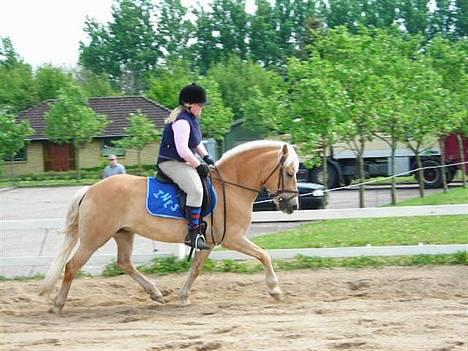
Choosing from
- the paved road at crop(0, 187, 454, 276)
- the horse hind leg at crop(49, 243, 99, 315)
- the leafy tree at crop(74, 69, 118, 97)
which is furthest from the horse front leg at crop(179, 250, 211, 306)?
the leafy tree at crop(74, 69, 118, 97)

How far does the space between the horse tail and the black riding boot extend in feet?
4.54

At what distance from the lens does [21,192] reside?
4006cm

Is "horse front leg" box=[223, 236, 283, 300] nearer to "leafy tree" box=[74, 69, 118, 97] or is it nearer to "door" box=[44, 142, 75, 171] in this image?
"door" box=[44, 142, 75, 171]

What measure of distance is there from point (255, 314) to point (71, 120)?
4044 cm

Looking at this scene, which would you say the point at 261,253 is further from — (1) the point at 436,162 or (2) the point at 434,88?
(1) the point at 436,162

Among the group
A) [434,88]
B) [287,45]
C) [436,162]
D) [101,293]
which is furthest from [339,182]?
[287,45]

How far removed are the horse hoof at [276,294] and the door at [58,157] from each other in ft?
154

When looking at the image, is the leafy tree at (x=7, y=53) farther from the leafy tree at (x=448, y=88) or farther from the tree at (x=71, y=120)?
the leafy tree at (x=448, y=88)

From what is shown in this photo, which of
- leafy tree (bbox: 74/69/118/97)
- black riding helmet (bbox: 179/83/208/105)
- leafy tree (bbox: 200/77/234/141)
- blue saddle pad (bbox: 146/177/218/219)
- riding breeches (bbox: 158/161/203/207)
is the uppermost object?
leafy tree (bbox: 74/69/118/97)

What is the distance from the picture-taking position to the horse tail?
9312 millimetres

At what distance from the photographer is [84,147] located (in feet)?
174

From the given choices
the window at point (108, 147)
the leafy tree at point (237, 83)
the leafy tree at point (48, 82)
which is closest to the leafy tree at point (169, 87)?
the leafy tree at point (237, 83)

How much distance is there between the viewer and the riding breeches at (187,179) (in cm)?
912

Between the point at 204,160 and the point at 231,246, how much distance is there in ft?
3.69
